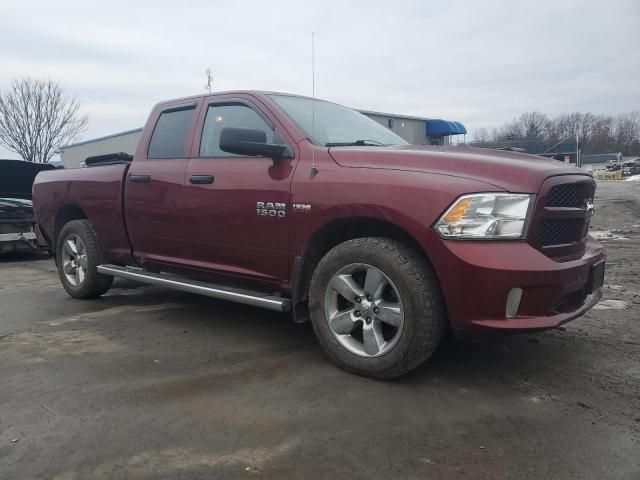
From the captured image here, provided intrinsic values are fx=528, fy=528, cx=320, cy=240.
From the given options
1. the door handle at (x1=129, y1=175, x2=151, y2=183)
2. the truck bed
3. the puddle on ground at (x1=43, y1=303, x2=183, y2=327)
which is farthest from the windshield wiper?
the puddle on ground at (x1=43, y1=303, x2=183, y2=327)

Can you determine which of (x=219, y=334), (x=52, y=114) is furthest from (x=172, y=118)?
(x=52, y=114)

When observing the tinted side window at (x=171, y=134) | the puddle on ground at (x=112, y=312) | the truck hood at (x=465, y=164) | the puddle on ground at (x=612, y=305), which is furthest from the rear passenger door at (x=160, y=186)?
the puddle on ground at (x=612, y=305)

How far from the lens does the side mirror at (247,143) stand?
11.6ft

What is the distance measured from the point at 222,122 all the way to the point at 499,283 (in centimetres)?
259

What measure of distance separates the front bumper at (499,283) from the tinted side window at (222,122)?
181 centimetres

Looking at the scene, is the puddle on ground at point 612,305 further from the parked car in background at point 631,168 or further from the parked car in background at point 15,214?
the parked car in background at point 631,168

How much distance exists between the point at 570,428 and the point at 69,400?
106 inches

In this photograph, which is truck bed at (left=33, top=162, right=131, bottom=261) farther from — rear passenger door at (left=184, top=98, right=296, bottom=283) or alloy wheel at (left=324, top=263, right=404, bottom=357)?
alloy wheel at (left=324, top=263, right=404, bottom=357)

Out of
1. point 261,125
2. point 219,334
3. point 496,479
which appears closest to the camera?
point 496,479

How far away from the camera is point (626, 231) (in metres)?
11.0

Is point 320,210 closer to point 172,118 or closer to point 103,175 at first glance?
point 172,118

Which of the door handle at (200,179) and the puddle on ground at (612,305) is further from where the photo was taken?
the puddle on ground at (612,305)

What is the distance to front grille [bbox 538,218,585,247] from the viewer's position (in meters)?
2.94

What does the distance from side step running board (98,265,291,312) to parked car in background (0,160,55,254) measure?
4.67 meters
